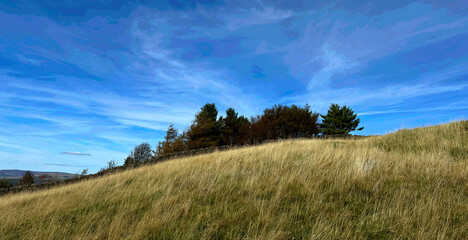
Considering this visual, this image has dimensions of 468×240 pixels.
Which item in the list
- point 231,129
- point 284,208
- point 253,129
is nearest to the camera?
point 284,208

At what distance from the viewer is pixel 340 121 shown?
1783 inches

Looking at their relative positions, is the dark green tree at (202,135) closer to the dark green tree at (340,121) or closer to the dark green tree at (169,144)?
the dark green tree at (169,144)

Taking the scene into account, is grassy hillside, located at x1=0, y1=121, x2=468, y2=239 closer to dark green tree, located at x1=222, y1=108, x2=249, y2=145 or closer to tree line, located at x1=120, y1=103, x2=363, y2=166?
tree line, located at x1=120, y1=103, x2=363, y2=166

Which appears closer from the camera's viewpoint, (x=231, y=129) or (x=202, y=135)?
(x=202, y=135)

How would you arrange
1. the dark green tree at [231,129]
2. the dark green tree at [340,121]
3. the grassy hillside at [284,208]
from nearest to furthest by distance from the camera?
the grassy hillside at [284,208] → the dark green tree at [231,129] → the dark green tree at [340,121]

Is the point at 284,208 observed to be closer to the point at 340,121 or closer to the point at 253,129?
the point at 253,129

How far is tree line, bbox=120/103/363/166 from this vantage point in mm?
32812

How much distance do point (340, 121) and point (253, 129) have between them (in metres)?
20.8

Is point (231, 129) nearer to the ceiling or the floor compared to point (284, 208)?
nearer to the ceiling

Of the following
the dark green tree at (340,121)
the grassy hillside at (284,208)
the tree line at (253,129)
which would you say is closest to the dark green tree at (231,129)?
the tree line at (253,129)

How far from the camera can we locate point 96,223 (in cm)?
448

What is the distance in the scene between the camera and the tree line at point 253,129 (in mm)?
32812

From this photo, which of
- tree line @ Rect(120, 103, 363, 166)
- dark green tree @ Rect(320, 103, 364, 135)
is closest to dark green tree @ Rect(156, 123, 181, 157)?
tree line @ Rect(120, 103, 363, 166)

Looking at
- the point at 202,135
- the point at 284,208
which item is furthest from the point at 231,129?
the point at 284,208
